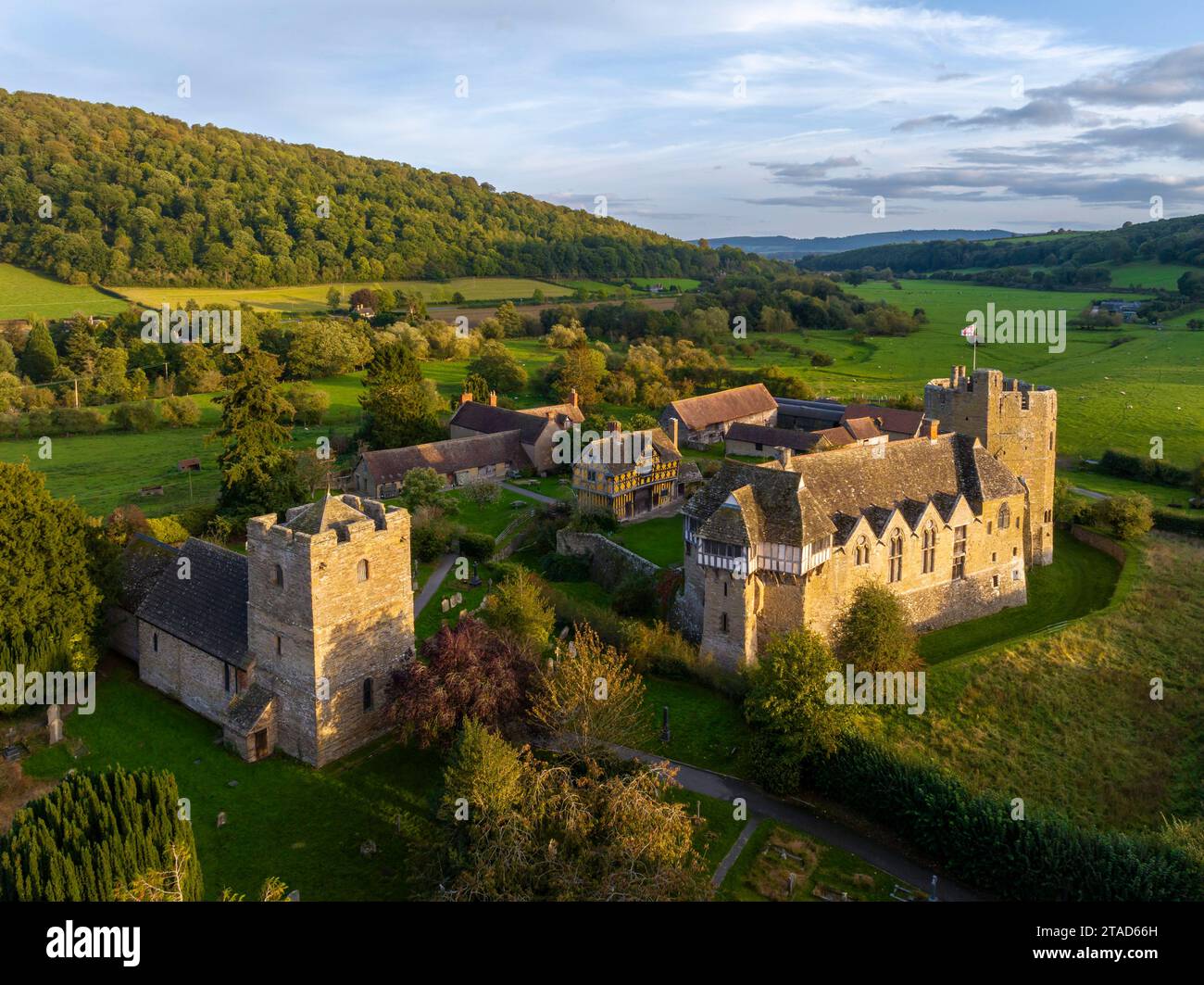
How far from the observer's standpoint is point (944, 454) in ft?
136

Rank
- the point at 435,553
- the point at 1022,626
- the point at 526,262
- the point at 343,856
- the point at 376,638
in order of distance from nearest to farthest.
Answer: the point at 343,856, the point at 376,638, the point at 1022,626, the point at 435,553, the point at 526,262

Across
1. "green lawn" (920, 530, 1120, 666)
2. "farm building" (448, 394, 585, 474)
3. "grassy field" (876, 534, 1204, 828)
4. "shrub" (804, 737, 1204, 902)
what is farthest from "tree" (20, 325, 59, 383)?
"shrub" (804, 737, 1204, 902)

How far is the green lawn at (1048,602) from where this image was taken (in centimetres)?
3922

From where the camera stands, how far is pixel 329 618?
27766mm

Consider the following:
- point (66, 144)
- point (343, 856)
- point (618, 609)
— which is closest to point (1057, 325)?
point (618, 609)

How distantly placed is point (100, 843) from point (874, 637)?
25718 millimetres

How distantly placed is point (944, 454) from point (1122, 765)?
49.3ft

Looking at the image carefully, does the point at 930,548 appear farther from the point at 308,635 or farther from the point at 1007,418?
the point at 308,635

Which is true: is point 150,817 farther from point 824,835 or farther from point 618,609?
point 618,609

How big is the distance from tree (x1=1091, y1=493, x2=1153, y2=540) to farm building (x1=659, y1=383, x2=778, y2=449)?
1204 inches

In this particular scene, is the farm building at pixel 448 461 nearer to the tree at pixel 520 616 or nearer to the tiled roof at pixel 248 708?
the tree at pixel 520 616

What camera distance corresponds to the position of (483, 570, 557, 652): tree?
110 feet

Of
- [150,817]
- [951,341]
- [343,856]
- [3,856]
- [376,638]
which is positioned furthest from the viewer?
[951,341]

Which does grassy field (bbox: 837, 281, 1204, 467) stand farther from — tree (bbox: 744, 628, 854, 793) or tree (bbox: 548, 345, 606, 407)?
tree (bbox: 744, 628, 854, 793)
